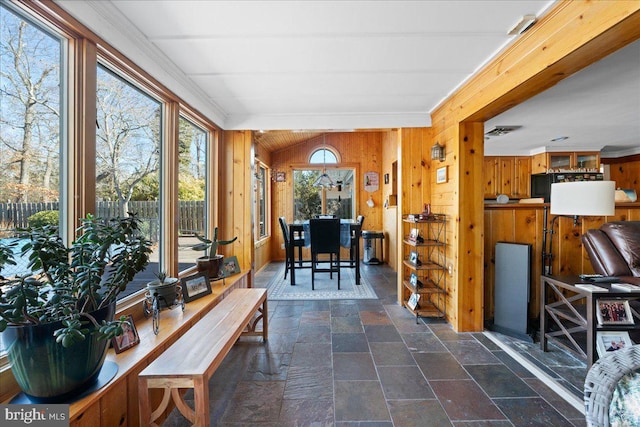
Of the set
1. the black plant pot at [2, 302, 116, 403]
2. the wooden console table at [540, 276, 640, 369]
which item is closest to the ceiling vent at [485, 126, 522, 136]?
Answer: the wooden console table at [540, 276, 640, 369]

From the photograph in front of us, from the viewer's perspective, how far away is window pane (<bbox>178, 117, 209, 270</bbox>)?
96.8 inches

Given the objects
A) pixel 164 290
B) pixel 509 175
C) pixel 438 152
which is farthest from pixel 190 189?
pixel 509 175

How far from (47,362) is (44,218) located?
2.32ft

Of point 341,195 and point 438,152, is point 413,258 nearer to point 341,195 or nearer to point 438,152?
point 438,152

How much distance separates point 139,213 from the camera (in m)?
1.93

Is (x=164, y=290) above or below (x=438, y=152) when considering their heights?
below

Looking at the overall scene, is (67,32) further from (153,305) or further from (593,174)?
(593,174)

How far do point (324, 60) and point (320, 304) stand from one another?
2.60 m

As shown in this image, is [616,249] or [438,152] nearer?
[616,249]

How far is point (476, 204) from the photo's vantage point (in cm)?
252

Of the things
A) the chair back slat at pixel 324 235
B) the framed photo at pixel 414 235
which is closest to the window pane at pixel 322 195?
the chair back slat at pixel 324 235

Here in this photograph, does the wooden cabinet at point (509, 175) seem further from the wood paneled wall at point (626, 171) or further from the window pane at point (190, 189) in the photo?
the window pane at point (190, 189)

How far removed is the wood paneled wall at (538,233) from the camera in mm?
2553

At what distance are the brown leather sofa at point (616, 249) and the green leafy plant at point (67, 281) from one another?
3.35m
